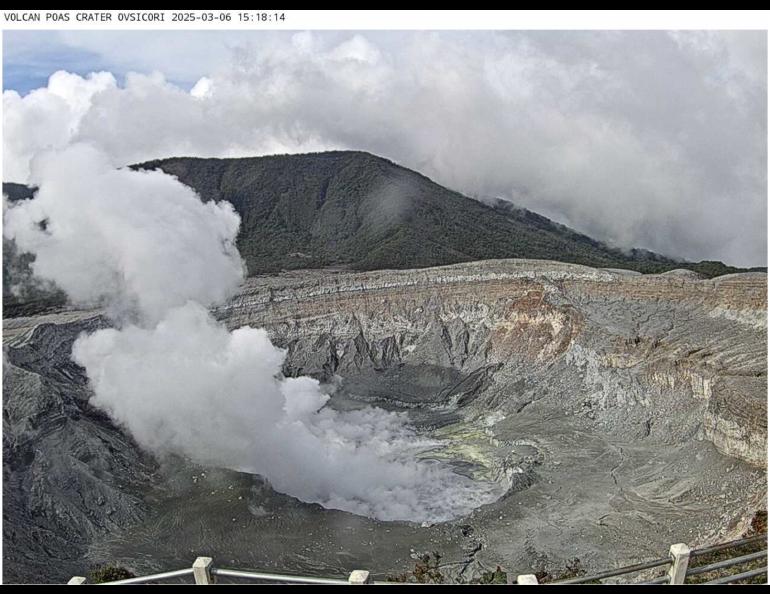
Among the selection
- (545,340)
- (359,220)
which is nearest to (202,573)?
(545,340)

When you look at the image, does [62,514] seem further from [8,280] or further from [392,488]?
[8,280]

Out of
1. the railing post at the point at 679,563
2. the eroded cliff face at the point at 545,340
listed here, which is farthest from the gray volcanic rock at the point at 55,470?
the railing post at the point at 679,563

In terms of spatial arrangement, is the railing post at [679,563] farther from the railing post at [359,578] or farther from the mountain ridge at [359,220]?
the mountain ridge at [359,220]

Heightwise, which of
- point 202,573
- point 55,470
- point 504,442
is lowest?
point 55,470

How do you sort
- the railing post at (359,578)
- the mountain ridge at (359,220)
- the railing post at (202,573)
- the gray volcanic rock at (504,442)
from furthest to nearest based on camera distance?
the mountain ridge at (359,220)
the gray volcanic rock at (504,442)
the railing post at (202,573)
the railing post at (359,578)

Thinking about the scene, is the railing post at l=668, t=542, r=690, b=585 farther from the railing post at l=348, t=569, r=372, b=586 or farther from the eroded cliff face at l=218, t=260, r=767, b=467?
the eroded cliff face at l=218, t=260, r=767, b=467

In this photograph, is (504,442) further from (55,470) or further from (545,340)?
(55,470)

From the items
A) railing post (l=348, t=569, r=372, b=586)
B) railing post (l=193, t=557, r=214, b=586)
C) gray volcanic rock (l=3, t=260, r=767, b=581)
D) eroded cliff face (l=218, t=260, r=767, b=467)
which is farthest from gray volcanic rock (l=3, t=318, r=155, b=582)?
eroded cliff face (l=218, t=260, r=767, b=467)
